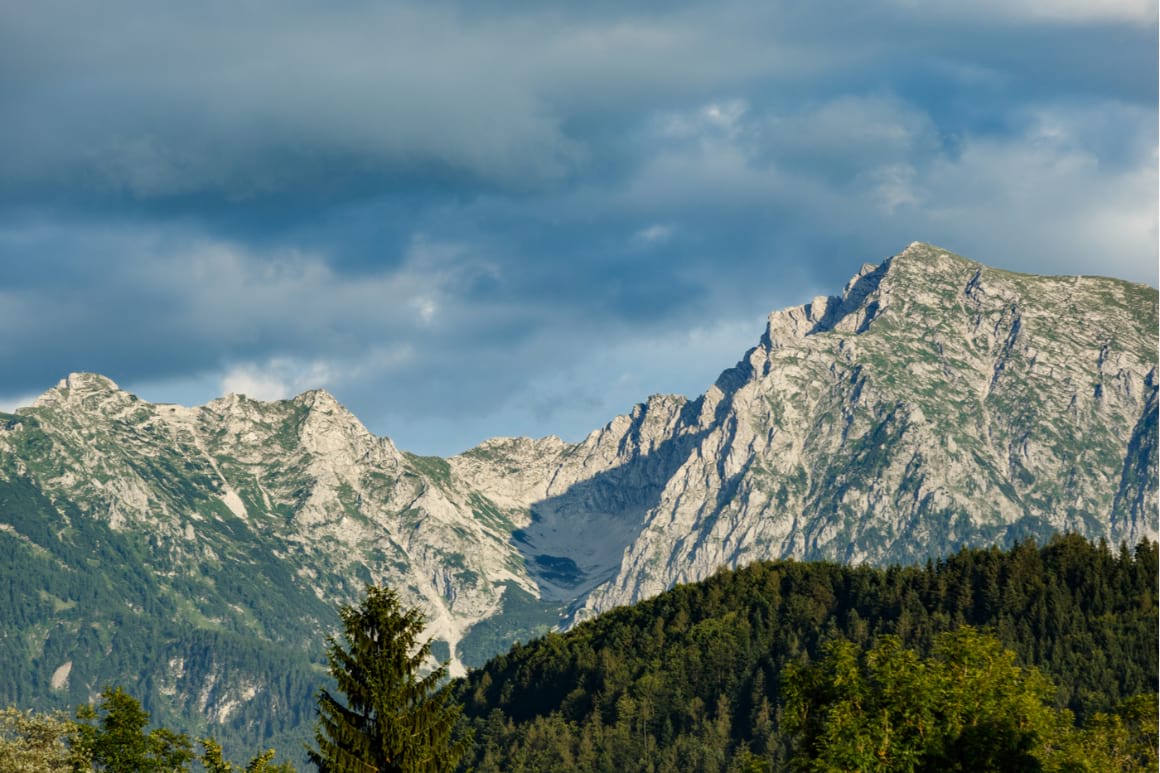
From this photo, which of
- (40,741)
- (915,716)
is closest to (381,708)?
(40,741)

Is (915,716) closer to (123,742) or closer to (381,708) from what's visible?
(381,708)

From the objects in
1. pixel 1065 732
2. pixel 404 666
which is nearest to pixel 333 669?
pixel 404 666

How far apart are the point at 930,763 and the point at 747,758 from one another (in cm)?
1639

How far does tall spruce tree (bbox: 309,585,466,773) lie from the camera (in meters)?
101

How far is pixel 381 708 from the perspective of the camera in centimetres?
10225

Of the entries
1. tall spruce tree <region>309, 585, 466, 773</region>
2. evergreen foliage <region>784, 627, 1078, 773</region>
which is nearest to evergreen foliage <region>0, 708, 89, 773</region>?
tall spruce tree <region>309, 585, 466, 773</region>

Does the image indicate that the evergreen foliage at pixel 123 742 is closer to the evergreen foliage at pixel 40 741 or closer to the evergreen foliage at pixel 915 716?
the evergreen foliage at pixel 40 741

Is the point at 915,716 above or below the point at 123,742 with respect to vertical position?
above

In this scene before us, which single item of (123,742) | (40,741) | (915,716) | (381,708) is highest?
(915,716)

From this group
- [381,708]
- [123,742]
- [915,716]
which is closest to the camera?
[915,716]

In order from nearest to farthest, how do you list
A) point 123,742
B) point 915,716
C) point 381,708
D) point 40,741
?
point 915,716
point 381,708
point 40,741
point 123,742

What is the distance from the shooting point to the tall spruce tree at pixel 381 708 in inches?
3989

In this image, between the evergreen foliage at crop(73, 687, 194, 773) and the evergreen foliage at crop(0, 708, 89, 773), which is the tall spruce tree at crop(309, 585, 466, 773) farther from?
the evergreen foliage at crop(73, 687, 194, 773)

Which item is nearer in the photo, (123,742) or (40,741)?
(40,741)
